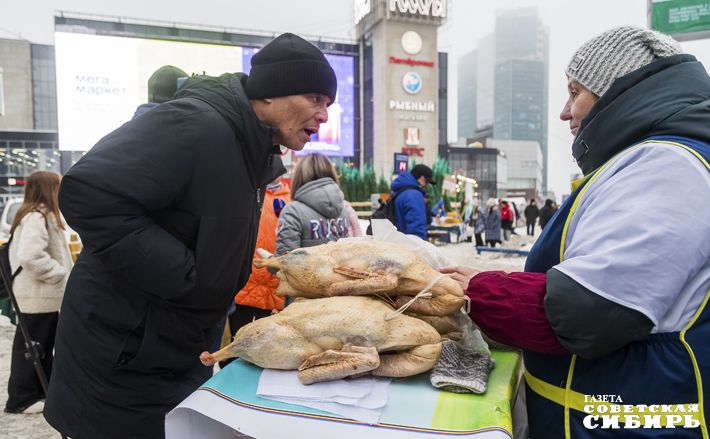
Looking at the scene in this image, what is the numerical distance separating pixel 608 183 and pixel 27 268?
4.08m

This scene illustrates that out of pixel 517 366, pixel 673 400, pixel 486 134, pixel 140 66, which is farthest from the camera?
pixel 486 134

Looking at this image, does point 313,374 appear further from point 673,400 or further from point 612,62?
point 612,62

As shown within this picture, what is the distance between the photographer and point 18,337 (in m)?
3.54

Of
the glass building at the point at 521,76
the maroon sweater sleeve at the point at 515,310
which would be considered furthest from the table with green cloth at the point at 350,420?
the glass building at the point at 521,76

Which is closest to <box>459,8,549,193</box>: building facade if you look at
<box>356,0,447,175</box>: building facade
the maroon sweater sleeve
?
<box>356,0,447,175</box>: building facade

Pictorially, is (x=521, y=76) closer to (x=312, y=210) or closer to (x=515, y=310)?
(x=312, y=210)

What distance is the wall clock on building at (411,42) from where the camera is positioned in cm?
3397

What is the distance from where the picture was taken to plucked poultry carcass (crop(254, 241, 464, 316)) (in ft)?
4.29

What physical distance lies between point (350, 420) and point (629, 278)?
74cm

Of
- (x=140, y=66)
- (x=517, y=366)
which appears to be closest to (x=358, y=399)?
(x=517, y=366)

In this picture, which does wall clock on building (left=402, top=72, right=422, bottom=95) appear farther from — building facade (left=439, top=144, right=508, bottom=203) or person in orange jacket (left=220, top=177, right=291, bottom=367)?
person in orange jacket (left=220, top=177, right=291, bottom=367)

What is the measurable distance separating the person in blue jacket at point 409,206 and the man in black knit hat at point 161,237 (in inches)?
149

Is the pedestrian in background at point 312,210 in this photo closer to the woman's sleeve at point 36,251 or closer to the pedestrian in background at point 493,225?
the woman's sleeve at point 36,251

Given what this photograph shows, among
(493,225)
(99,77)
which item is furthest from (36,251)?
(99,77)
